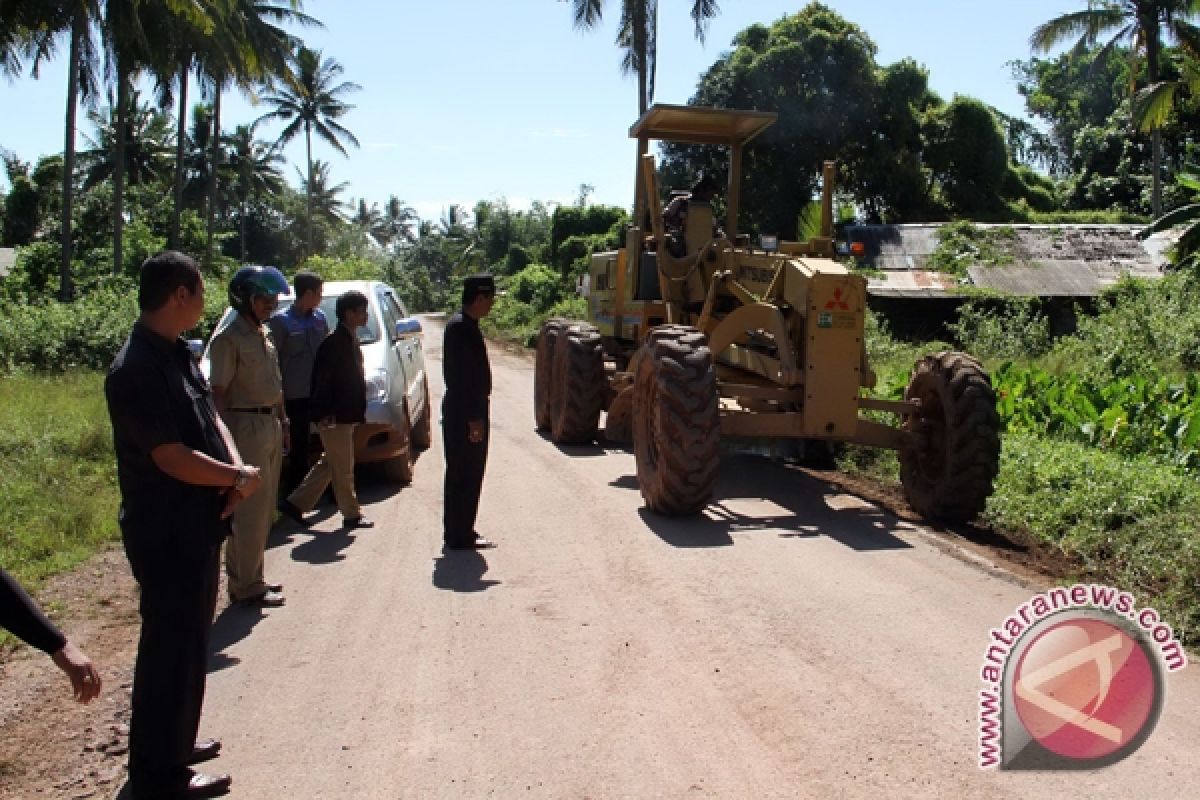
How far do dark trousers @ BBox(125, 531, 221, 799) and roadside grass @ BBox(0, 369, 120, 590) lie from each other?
338 centimetres

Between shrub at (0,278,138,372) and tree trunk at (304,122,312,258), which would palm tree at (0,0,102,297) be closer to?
shrub at (0,278,138,372)

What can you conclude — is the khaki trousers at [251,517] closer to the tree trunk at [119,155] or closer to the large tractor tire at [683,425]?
the large tractor tire at [683,425]

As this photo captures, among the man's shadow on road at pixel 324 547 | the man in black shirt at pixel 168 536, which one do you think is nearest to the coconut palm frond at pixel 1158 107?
the man's shadow on road at pixel 324 547

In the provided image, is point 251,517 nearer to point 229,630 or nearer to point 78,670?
Result: point 229,630

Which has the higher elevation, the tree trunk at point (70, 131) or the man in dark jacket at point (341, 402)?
the tree trunk at point (70, 131)

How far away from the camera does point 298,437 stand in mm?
8336

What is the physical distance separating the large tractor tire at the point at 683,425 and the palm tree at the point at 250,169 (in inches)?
1823

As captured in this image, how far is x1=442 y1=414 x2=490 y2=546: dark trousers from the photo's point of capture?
7.14 meters

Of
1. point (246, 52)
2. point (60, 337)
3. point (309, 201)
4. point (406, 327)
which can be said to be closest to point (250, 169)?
point (309, 201)

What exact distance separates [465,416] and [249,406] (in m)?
1.65

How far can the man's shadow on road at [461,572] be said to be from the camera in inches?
247

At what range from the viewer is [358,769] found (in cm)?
395

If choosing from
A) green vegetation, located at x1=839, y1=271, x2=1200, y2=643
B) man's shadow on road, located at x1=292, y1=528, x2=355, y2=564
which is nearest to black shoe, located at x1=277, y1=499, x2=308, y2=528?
man's shadow on road, located at x1=292, y1=528, x2=355, y2=564

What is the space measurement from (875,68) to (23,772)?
90.1 ft
